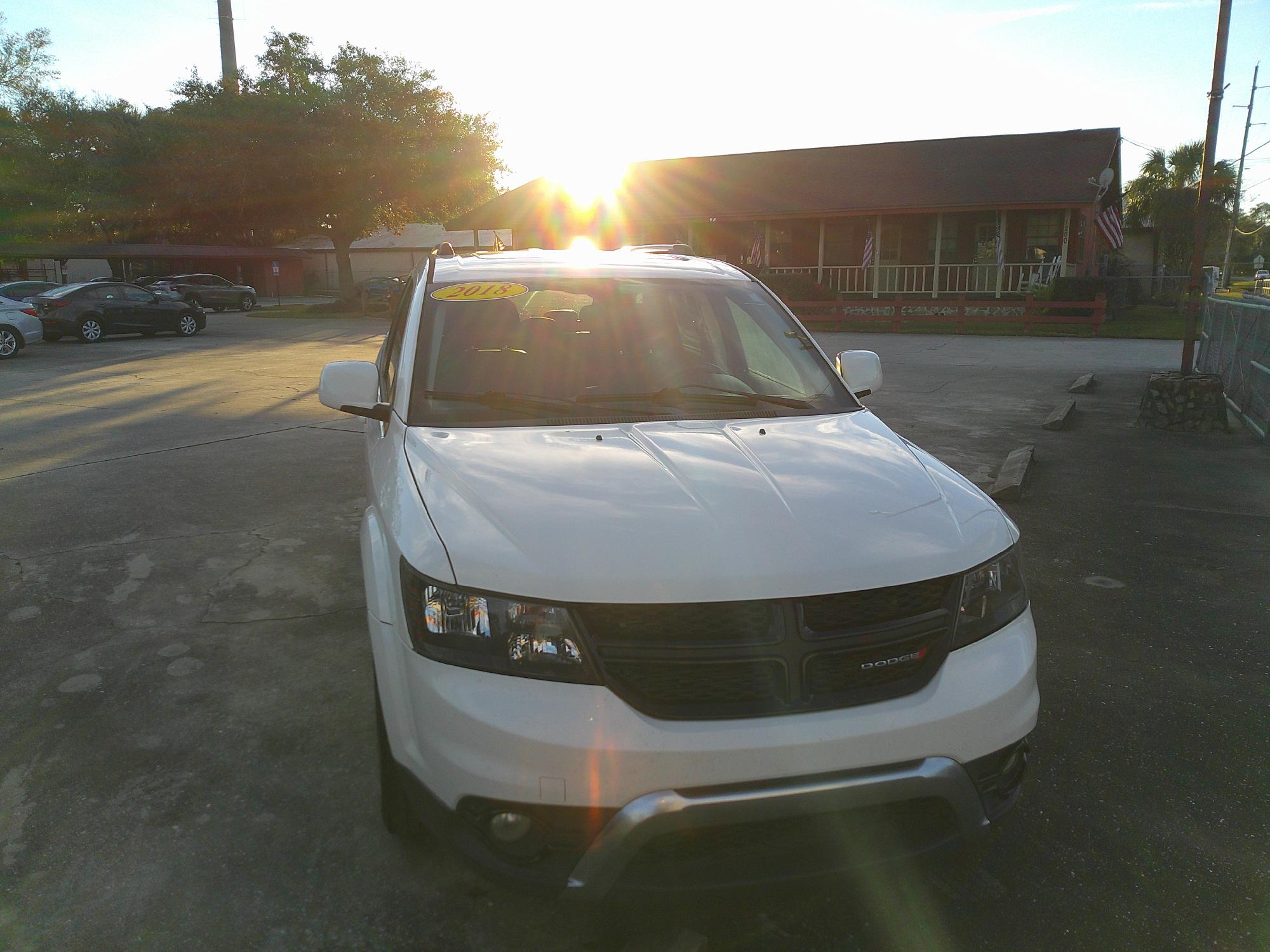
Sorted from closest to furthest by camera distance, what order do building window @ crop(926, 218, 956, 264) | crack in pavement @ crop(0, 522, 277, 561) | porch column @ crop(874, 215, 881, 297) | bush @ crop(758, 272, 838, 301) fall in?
crack in pavement @ crop(0, 522, 277, 561) → bush @ crop(758, 272, 838, 301) → porch column @ crop(874, 215, 881, 297) → building window @ crop(926, 218, 956, 264)

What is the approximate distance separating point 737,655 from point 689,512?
43 centimetres

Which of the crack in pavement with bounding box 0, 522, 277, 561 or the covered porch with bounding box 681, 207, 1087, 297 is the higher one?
the covered porch with bounding box 681, 207, 1087, 297

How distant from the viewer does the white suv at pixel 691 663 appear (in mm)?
1991

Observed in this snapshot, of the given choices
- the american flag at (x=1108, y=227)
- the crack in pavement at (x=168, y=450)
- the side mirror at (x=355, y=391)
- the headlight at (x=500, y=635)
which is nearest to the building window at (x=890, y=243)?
the american flag at (x=1108, y=227)

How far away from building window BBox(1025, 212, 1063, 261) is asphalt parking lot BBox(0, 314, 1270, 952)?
25107 millimetres

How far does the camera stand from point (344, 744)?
10.8 feet

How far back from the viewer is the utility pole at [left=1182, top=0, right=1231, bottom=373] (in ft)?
32.9

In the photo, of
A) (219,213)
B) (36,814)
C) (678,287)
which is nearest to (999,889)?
(678,287)

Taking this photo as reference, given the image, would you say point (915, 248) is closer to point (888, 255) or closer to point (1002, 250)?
point (888, 255)

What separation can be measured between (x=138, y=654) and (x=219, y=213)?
5468 cm

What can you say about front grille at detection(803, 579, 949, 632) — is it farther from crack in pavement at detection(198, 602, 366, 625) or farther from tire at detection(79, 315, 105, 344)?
tire at detection(79, 315, 105, 344)

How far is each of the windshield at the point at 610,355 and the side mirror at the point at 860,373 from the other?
193mm

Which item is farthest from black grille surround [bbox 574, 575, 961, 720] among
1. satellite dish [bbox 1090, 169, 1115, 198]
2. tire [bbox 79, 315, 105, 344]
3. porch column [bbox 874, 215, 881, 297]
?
porch column [bbox 874, 215, 881, 297]

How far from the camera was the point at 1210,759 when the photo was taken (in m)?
3.25
